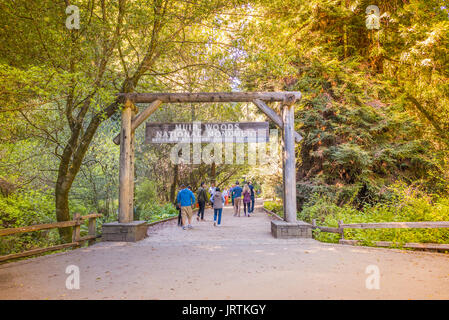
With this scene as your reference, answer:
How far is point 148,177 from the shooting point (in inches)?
744

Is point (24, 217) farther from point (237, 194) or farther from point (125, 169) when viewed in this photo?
point (237, 194)

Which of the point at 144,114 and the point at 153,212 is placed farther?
the point at 153,212

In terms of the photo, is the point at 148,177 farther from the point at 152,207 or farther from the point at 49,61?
the point at 49,61

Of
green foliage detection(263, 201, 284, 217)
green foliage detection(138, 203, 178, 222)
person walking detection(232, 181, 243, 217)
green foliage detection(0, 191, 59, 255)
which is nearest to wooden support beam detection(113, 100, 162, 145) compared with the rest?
green foliage detection(0, 191, 59, 255)

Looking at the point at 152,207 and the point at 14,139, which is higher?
the point at 14,139

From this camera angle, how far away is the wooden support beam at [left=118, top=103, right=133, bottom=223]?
8.44 meters

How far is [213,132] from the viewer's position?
895 centimetres

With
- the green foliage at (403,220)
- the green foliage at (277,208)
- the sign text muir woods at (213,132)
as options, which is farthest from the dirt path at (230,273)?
the green foliage at (277,208)

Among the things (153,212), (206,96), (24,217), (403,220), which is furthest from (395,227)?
(24,217)

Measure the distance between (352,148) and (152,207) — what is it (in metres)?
11.3

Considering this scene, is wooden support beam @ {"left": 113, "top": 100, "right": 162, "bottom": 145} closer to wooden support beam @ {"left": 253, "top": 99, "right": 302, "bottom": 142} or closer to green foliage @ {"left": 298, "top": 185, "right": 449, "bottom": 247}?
wooden support beam @ {"left": 253, "top": 99, "right": 302, "bottom": 142}

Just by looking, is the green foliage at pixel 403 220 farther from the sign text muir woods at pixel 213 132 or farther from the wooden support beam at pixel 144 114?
the wooden support beam at pixel 144 114

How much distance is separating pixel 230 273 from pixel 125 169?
5125mm
